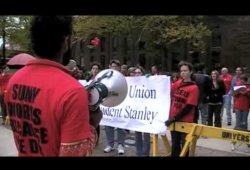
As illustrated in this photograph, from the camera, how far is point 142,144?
761cm

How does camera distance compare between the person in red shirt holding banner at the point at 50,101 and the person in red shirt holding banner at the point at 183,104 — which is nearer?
the person in red shirt holding banner at the point at 50,101

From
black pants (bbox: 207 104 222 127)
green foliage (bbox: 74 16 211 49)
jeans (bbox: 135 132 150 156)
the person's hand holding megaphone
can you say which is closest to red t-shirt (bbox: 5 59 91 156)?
the person's hand holding megaphone

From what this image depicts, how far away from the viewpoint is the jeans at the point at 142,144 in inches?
292

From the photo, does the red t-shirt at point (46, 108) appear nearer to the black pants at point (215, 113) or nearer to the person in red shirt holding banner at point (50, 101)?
the person in red shirt holding banner at point (50, 101)

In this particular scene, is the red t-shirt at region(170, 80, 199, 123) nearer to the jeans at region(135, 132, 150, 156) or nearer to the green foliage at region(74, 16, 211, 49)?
the jeans at region(135, 132, 150, 156)

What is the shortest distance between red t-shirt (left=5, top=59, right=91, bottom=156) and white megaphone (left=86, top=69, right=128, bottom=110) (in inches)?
18.0

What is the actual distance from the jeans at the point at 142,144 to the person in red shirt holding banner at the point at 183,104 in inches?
27.7

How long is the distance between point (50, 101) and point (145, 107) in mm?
5418

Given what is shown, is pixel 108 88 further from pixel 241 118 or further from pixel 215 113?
pixel 215 113

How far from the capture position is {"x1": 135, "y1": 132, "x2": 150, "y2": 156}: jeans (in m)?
7.41

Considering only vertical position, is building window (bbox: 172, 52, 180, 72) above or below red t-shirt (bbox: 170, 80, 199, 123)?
below

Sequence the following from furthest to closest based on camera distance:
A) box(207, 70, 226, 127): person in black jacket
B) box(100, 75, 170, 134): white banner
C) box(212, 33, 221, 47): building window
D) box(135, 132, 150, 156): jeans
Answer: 1. box(212, 33, 221, 47): building window
2. box(207, 70, 226, 127): person in black jacket
3. box(135, 132, 150, 156): jeans
4. box(100, 75, 170, 134): white banner

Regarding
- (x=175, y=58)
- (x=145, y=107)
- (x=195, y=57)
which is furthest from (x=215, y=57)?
(x=145, y=107)

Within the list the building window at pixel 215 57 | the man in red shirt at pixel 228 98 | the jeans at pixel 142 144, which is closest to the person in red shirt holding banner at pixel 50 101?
the jeans at pixel 142 144
